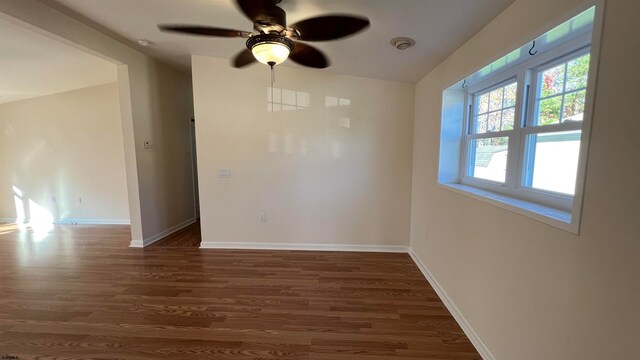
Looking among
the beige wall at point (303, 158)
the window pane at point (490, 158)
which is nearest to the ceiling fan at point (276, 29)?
the window pane at point (490, 158)

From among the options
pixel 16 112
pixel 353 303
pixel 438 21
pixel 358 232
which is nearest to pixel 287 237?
pixel 358 232

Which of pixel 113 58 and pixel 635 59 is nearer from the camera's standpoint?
pixel 635 59

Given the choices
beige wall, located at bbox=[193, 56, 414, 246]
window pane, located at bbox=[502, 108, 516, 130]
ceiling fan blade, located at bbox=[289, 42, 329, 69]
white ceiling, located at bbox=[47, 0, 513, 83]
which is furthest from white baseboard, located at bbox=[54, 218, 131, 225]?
window pane, located at bbox=[502, 108, 516, 130]

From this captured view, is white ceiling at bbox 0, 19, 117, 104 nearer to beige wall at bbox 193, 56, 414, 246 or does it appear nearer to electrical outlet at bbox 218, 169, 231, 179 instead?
beige wall at bbox 193, 56, 414, 246

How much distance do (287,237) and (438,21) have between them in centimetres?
291

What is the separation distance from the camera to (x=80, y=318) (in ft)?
6.86

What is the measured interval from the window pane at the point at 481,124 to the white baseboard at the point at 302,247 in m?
1.84

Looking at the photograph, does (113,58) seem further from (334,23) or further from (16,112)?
(16,112)

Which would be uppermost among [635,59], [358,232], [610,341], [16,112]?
[16,112]

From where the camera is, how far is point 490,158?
2.11m

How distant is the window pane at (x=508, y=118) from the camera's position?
1806mm

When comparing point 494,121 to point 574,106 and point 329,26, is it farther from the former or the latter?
point 329,26

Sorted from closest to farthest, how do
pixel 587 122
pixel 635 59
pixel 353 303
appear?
1. pixel 635 59
2. pixel 587 122
3. pixel 353 303

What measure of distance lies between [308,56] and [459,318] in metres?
2.45
